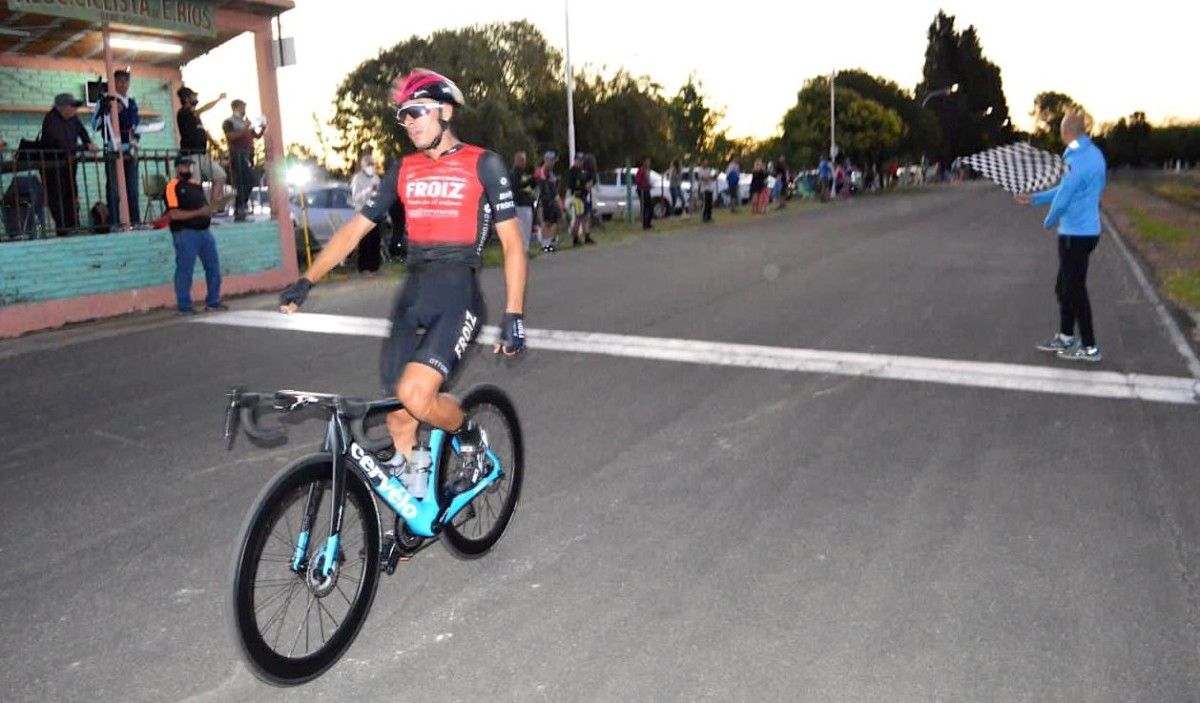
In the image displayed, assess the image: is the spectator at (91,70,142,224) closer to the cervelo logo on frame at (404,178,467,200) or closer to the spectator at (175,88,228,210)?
the spectator at (175,88,228,210)

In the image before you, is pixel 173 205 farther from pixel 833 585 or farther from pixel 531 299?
pixel 833 585

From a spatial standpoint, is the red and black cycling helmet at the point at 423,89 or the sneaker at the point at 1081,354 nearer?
the red and black cycling helmet at the point at 423,89

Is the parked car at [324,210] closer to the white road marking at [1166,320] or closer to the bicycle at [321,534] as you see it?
the white road marking at [1166,320]

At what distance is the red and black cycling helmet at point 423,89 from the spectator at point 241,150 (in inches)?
459

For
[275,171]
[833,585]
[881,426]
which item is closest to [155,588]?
[833,585]

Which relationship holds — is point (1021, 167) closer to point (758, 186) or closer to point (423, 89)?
point (423, 89)

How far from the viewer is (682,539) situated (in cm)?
476

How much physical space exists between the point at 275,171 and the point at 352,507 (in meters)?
12.9

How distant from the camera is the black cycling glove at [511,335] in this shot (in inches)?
159

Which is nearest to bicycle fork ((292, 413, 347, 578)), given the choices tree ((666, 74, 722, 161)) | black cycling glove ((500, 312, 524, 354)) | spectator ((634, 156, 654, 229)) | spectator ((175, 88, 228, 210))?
black cycling glove ((500, 312, 524, 354))

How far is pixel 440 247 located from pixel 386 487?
100 cm

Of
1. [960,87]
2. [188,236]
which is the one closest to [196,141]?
[188,236]

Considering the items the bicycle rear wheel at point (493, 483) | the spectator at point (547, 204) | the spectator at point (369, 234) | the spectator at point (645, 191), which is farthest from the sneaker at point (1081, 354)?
the spectator at point (645, 191)

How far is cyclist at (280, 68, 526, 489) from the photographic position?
13.0 ft
